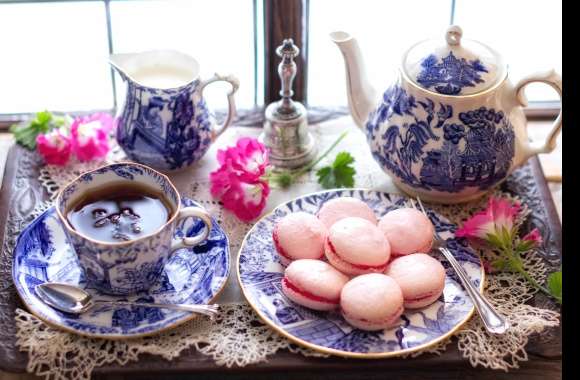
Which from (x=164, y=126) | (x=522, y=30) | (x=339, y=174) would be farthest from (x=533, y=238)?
(x=522, y=30)

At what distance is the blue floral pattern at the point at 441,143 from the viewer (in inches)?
38.4

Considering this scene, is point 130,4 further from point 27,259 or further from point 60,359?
point 60,359

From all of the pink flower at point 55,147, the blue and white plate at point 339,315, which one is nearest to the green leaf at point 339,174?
the blue and white plate at point 339,315

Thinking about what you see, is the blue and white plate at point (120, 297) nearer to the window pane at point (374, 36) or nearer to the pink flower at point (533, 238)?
the pink flower at point (533, 238)

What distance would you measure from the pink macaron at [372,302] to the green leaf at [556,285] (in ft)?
0.67

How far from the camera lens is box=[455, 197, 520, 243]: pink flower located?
3.22ft

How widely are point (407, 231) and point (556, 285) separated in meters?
0.19

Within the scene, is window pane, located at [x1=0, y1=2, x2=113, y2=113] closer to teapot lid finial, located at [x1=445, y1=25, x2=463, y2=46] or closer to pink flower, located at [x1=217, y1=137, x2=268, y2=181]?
pink flower, located at [x1=217, y1=137, x2=268, y2=181]

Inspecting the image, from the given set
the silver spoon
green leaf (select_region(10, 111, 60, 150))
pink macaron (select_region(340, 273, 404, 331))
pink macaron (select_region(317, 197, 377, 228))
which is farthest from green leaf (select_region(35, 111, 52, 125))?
pink macaron (select_region(340, 273, 404, 331))

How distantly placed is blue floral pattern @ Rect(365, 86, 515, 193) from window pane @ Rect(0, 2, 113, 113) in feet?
1.84

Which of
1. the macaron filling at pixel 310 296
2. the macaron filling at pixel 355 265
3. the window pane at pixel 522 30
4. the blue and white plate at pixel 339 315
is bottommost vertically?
the blue and white plate at pixel 339 315

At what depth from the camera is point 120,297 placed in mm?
905

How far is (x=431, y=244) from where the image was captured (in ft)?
3.15

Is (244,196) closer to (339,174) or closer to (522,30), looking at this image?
(339,174)
